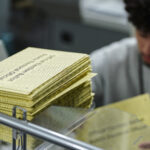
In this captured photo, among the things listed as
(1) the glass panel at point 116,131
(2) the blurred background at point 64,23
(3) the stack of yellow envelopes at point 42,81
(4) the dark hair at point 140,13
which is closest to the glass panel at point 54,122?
(3) the stack of yellow envelopes at point 42,81

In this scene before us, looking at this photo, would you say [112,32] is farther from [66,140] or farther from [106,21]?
[66,140]

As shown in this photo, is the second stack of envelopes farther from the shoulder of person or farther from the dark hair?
the shoulder of person

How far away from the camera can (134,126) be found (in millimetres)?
860

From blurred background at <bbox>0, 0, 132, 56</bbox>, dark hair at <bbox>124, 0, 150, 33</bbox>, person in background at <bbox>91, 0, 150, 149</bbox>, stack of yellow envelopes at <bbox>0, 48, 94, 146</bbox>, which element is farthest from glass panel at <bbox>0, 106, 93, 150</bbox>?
blurred background at <bbox>0, 0, 132, 56</bbox>

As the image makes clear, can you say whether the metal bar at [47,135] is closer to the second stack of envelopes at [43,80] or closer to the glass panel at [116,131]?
the second stack of envelopes at [43,80]

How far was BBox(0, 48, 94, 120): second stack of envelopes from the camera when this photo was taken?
0.51 meters

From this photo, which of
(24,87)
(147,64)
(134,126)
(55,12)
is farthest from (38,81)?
(55,12)

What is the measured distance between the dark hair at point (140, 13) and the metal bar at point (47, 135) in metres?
0.80

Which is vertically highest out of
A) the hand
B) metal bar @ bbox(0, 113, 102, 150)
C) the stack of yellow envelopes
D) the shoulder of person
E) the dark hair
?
the dark hair

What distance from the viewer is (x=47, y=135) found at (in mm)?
438

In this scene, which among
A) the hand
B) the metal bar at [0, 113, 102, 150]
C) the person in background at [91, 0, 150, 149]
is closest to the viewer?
the metal bar at [0, 113, 102, 150]

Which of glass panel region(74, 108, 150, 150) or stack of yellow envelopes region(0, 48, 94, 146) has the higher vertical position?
stack of yellow envelopes region(0, 48, 94, 146)

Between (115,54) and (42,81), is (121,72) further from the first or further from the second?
(42,81)

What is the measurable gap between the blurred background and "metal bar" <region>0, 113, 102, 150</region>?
182 cm
